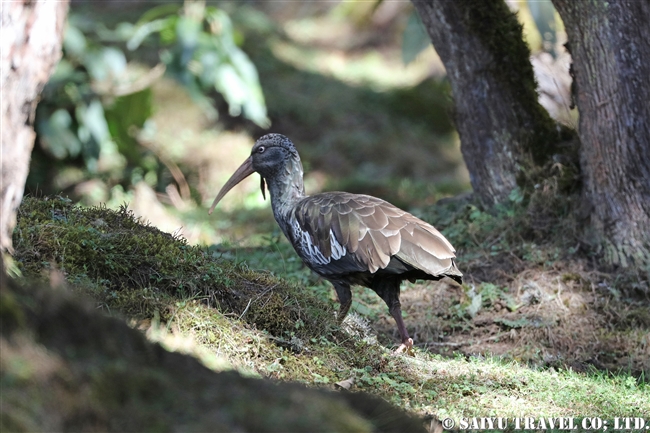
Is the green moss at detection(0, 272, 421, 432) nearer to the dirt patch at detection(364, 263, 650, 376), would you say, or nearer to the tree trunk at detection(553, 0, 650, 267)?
the dirt patch at detection(364, 263, 650, 376)

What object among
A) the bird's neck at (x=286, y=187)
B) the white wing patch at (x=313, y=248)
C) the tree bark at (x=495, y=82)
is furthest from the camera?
the tree bark at (x=495, y=82)

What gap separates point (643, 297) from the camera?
21.6ft

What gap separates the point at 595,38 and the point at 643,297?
2331mm

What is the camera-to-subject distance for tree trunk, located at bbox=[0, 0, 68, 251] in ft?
11.9

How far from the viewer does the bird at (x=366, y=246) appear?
551cm

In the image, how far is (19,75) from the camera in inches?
145

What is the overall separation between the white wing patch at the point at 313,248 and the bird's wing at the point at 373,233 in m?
0.02

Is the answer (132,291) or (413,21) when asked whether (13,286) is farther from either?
(413,21)

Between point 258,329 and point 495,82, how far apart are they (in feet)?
13.5

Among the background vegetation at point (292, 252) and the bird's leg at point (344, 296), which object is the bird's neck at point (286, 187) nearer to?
the background vegetation at point (292, 252)

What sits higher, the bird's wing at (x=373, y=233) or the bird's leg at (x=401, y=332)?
the bird's wing at (x=373, y=233)

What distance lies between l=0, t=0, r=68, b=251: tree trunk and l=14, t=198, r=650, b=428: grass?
0.96m

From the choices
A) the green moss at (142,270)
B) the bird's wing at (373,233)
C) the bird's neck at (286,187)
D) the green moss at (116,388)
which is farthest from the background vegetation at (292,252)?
the green moss at (116,388)

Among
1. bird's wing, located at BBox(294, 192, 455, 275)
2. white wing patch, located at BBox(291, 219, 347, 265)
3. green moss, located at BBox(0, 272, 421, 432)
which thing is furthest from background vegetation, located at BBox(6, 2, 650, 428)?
green moss, located at BBox(0, 272, 421, 432)
